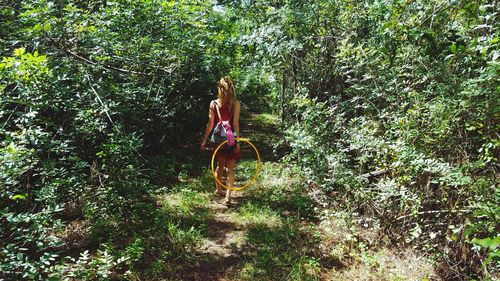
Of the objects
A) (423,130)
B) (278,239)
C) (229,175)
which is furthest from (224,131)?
(423,130)

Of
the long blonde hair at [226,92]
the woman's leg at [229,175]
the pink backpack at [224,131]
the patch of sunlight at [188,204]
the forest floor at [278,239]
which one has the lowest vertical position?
the forest floor at [278,239]

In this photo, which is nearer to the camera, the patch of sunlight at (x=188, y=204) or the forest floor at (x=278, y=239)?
the forest floor at (x=278, y=239)

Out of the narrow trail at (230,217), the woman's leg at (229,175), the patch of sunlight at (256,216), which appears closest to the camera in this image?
the narrow trail at (230,217)

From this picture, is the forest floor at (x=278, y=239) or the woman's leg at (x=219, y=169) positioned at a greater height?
the woman's leg at (x=219, y=169)

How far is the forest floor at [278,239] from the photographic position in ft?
12.3

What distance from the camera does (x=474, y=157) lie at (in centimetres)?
348

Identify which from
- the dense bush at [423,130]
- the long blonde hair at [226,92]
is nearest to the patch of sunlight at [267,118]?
the dense bush at [423,130]

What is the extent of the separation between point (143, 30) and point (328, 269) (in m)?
4.55

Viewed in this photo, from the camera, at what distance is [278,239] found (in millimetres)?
4430

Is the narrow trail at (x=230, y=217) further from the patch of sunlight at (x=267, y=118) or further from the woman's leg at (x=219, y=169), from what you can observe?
the patch of sunlight at (x=267, y=118)

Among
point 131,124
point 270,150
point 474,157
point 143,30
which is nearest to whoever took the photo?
point 474,157

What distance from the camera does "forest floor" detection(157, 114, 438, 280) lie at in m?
3.76

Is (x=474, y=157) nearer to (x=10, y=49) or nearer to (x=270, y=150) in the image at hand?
(x=270, y=150)

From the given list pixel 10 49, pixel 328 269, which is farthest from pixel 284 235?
pixel 10 49
